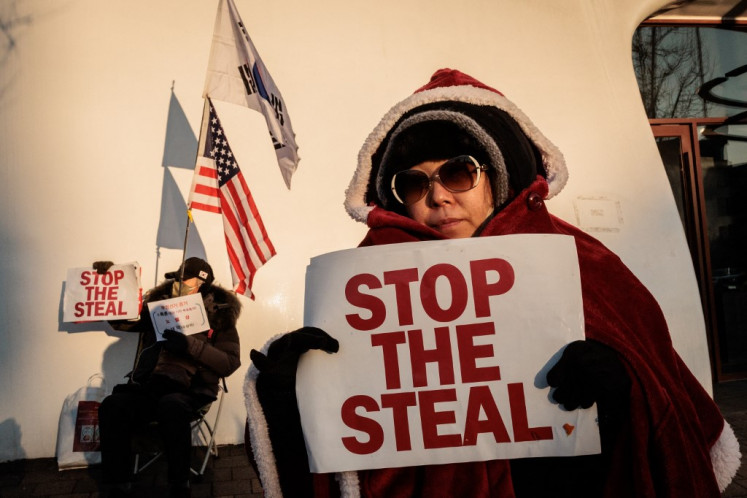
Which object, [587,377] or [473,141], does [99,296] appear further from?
[587,377]

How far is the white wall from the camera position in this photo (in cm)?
462

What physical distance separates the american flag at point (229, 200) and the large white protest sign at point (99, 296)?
0.89m

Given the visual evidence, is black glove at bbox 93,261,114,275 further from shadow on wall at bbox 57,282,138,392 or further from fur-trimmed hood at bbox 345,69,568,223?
fur-trimmed hood at bbox 345,69,568,223

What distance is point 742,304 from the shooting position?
677 cm

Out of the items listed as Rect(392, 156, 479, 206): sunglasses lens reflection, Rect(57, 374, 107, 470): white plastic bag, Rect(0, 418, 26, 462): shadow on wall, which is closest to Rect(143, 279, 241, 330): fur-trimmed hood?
Rect(57, 374, 107, 470): white plastic bag

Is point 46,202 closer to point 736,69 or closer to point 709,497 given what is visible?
point 709,497

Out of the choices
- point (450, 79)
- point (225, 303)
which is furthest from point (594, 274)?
point (225, 303)

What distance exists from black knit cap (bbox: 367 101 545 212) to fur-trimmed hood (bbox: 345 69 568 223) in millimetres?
22

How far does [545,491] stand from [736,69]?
7.25 m

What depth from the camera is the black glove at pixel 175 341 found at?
3.96 m

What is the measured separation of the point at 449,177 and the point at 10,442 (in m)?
4.66

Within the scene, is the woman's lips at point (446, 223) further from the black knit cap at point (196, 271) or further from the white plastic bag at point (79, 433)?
the white plastic bag at point (79, 433)

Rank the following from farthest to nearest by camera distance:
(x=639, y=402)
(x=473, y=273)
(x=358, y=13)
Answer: (x=358, y=13) → (x=473, y=273) → (x=639, y=402)

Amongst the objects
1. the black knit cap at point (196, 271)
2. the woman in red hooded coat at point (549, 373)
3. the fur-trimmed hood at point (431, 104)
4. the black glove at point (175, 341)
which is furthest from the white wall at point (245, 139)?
the woman in red hooded coat at point (549, 373)
